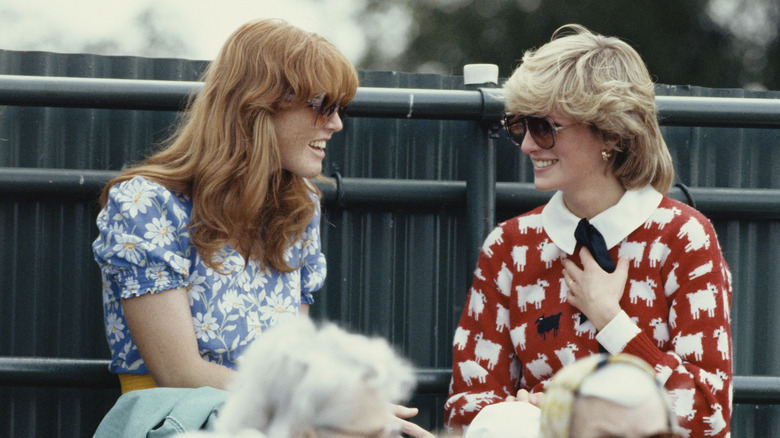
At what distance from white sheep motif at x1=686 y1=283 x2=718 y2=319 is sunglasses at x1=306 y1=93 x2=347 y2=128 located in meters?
1.18

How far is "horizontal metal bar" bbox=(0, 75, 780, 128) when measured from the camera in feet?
9.45

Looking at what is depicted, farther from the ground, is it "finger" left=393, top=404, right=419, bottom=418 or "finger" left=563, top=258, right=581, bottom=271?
"finger" left=563, top=258, right=581, bottom=271

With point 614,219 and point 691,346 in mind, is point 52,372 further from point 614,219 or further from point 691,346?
point 691,346

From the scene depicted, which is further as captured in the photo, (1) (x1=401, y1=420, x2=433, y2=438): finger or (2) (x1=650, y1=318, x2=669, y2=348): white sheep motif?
(2) (x1=650, y1=318, x2=669, y2=348): white sheep motif

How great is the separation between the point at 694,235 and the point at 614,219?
234mm

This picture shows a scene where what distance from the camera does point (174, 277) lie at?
262 centimetres

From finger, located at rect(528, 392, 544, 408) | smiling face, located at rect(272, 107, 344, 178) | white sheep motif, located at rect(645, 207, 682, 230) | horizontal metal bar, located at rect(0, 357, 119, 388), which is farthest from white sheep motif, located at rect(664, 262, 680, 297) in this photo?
horizontal metal bar, located at rect(0, 357, 119, 388)

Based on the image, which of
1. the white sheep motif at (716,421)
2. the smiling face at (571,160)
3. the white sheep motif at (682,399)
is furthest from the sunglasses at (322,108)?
the white sheep motif at (716,421)

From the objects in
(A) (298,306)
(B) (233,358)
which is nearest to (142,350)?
(B) (233,358)

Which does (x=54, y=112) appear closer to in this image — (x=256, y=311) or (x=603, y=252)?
(x=256, y=311)

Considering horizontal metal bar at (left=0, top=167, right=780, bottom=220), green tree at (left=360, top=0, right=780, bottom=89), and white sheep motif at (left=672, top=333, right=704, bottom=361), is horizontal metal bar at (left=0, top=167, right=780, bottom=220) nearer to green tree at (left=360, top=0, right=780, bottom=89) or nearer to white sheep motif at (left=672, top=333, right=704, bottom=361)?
white sheep motif at (left=672, top=333, right=704, bottom=361)

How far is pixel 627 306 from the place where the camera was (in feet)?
9.16

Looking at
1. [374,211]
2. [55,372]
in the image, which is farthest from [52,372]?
[374,211]

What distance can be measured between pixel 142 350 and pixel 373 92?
109 cm
